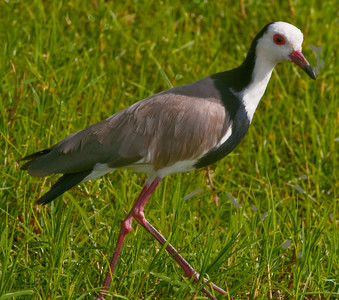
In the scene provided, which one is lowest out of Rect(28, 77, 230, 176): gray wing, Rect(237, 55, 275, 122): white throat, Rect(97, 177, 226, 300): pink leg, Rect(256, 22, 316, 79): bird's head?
Rect(97, 177, 226, 300): pink leg

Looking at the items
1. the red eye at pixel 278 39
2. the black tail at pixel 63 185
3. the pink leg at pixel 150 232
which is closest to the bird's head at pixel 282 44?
the red eye at pixel 278 39

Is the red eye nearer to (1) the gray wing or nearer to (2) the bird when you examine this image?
(2) the bird

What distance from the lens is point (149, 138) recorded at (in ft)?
13.4

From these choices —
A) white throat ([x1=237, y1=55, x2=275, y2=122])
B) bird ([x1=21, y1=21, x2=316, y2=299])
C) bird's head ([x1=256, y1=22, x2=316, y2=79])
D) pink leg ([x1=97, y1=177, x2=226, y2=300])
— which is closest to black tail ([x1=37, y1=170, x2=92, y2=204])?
bird ([x1=21, y1=21, x2=316, y2=299])

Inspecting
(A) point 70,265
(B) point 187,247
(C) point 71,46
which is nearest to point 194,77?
(C) point 71,46

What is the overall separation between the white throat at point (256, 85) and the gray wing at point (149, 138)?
0.16 metres

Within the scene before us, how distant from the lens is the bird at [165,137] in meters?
4.01

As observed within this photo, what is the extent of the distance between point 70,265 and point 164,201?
0.92 m

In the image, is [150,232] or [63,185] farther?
[150,232]

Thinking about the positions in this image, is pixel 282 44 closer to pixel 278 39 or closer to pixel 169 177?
pixel 278 39

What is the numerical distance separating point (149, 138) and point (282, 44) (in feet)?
2.85

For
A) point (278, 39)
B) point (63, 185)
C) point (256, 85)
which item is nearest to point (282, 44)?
point (278, 39)

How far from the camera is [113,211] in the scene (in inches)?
175

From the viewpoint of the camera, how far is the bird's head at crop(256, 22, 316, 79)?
423cm
